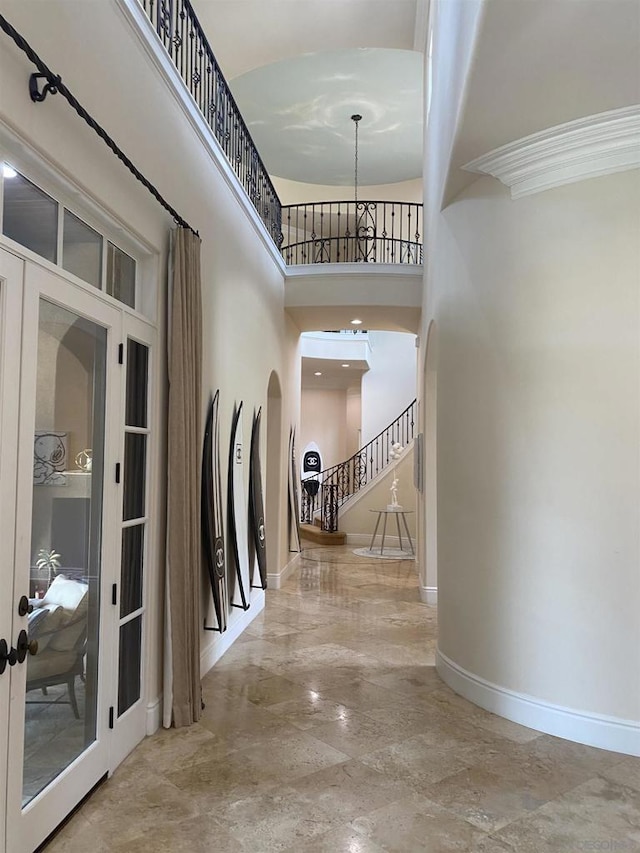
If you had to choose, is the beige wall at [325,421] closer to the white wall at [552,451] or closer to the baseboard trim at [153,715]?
the white wall at [552,451]

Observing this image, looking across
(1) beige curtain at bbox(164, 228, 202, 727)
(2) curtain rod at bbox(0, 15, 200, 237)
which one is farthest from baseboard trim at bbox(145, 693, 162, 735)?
(2) curtain rod at bbox(0, 15, 200, 237)

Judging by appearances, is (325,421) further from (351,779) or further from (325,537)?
(351,779)

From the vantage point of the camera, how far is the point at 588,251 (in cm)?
348

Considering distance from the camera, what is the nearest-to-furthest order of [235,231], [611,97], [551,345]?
[611,97], [551,345], [235,231]

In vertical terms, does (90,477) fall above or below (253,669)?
above

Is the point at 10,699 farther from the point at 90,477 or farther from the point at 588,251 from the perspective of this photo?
the point at 588,251

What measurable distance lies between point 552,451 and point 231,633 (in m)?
3.05

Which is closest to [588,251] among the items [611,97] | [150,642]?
[611,97]

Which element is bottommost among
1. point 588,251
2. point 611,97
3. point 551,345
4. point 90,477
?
point 90,477

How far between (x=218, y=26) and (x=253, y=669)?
20.3ft

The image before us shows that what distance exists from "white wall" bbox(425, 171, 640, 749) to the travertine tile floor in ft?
1.40

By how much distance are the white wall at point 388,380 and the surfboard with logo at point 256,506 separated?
790 centimetres

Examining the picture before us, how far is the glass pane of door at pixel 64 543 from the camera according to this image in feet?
7.59

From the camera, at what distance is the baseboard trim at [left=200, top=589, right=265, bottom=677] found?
430 cm
